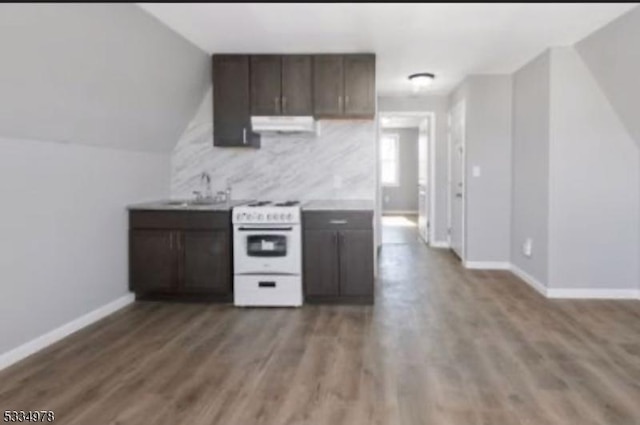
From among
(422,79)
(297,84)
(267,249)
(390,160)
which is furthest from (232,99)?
(390,160)

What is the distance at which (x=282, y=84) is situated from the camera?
518 centimetres

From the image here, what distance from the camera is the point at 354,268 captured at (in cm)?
474

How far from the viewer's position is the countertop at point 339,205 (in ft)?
15.6

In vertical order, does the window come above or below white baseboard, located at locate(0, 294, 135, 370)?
above

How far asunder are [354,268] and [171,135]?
2365 mm

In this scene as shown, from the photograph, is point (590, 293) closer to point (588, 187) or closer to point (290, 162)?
point (588, 187)

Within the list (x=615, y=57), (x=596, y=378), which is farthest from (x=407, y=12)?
(x=596, y=378)

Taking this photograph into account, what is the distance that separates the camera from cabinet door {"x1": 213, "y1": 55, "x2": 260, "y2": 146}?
→ 17.1 ft

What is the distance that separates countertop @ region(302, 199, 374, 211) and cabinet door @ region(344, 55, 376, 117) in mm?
899

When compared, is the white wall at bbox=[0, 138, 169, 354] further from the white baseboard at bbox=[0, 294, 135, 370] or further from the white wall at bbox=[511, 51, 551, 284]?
the white wall at bbox=[511, 51, 551, 284]

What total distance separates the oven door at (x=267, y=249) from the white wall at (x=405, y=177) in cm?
963

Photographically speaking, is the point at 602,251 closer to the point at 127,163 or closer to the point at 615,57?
the point at 615,57

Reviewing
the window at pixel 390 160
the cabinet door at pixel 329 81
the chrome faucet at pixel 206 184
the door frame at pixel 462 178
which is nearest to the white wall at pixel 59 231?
the chrome faucet at pixel 206 184

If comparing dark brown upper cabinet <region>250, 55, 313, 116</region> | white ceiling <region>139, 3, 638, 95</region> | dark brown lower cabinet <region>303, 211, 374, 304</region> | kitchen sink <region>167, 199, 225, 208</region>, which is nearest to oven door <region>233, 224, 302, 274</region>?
dark brown lower cabinet <region>303, 211, 374, 304</region>
